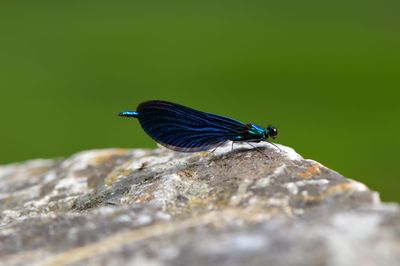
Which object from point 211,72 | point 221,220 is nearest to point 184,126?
point 221,220

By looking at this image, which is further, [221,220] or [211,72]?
[211,72]

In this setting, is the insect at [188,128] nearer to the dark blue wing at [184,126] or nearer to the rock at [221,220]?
the dark blue wing at [184,126]

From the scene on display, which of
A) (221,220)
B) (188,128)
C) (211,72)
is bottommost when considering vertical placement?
(211,72)

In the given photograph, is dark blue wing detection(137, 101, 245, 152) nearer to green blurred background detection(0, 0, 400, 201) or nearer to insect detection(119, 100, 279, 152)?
insect detection(119, 100, 279, 152)

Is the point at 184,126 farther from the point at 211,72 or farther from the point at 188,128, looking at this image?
the point at 211,72

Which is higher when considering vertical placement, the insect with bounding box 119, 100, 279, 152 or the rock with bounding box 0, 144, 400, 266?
the insect with bounding box 119, 100, 279, 152

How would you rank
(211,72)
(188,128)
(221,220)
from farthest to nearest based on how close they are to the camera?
(211,72) < (188,128) < (221,220)

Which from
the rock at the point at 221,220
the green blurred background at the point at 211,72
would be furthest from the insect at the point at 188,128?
the green blurred background at the point at 211,72

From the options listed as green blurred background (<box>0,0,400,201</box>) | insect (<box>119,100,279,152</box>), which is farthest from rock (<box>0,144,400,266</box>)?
green blurred background (<box>0,0,400,201</box>)
